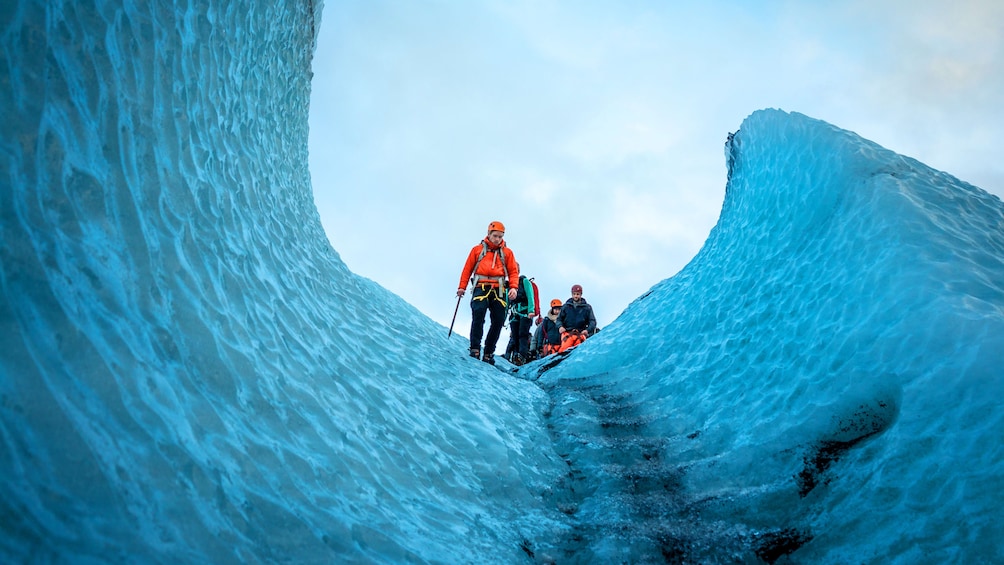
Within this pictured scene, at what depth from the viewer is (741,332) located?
4.68 metres

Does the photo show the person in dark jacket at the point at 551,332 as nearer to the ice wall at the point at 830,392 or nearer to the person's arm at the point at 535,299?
the person's arm at the point at 535,299

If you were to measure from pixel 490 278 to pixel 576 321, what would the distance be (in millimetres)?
3406

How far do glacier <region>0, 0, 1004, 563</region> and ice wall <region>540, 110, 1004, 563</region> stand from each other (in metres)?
0.02

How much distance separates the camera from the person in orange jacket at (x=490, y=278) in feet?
21.0

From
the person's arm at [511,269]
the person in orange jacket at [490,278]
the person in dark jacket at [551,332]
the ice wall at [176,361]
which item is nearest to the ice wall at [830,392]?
the ice wall at [176,361]

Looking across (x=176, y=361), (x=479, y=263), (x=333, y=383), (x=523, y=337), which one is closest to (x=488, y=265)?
(x=479, y=263)

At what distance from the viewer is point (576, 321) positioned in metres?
9.42

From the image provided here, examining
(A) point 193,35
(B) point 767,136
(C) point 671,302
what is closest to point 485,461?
(A) point 193,35

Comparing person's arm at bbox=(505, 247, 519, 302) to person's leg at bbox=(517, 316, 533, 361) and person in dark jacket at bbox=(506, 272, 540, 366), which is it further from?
person's leg at bbox=(517, 316, 533, 361)

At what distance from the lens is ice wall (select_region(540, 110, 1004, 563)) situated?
7.69 ft

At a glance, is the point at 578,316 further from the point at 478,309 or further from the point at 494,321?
the point at 478,309

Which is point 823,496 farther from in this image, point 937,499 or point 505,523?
point 505,523

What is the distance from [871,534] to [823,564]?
25 cm

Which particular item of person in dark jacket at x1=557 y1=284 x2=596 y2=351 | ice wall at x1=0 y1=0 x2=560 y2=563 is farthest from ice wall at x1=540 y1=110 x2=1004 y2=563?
person in dark jacket at x1=557 y1=284 x2=596 y2=351
